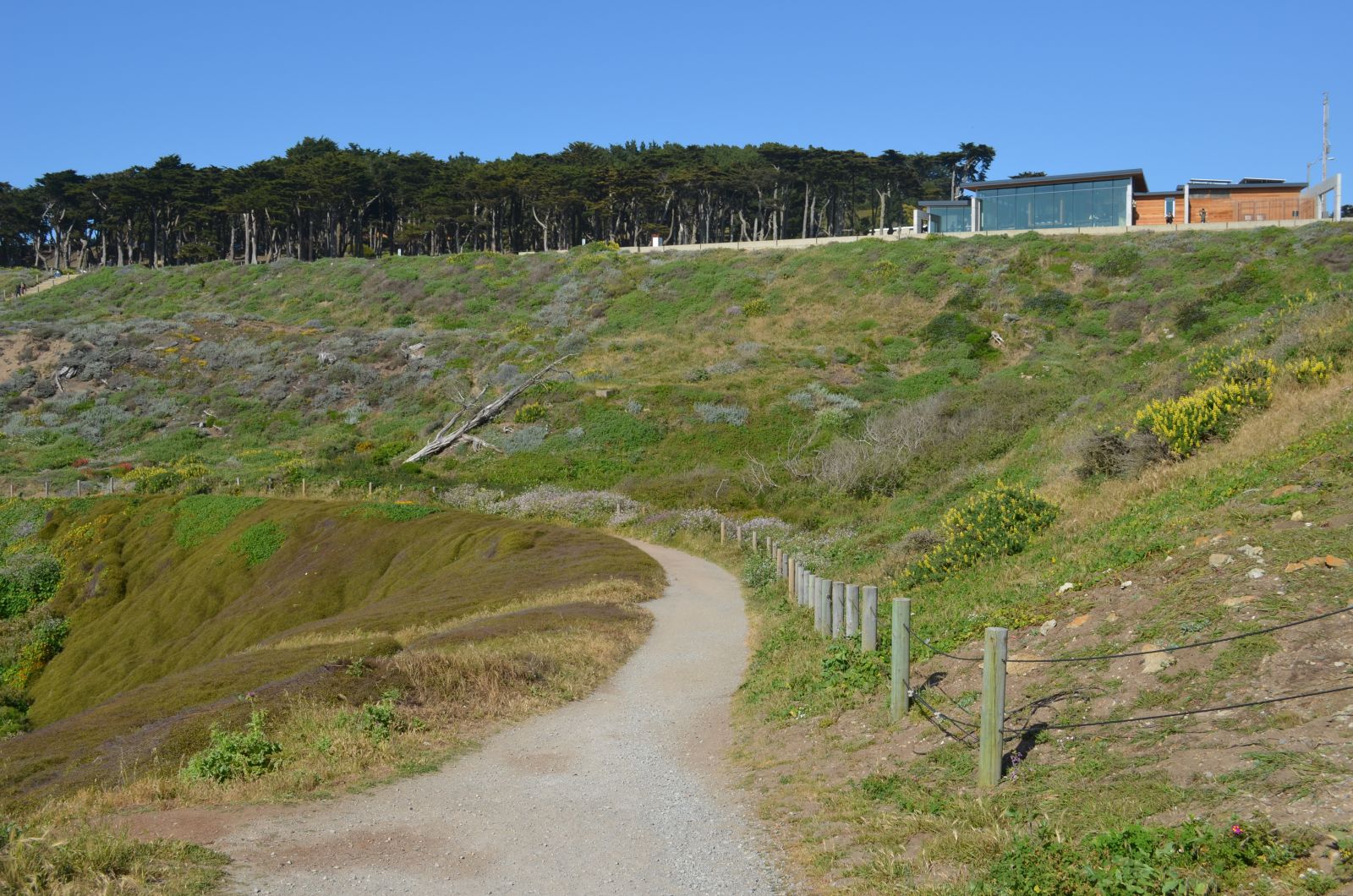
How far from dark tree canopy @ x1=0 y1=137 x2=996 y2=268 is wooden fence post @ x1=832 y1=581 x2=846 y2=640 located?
8936cm

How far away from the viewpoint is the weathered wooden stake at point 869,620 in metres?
12.9

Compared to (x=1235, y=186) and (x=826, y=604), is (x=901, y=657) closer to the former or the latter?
(x=826, y=604)

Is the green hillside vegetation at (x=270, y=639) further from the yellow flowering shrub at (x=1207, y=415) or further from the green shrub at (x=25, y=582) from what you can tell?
the yellow flowering shrub at (x=1207, y=415)

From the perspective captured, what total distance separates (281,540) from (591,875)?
32.2 metres

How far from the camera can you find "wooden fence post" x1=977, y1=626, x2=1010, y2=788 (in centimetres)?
848

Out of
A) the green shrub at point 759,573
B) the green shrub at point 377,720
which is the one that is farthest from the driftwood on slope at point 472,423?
the green shrub at point 377,720

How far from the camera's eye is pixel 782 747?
38.0 feet

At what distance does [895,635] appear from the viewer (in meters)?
10.9

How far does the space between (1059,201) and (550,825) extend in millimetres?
77042

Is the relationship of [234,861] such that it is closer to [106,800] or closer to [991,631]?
→ [106,800]

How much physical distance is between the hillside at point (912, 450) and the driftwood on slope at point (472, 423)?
2.77ft

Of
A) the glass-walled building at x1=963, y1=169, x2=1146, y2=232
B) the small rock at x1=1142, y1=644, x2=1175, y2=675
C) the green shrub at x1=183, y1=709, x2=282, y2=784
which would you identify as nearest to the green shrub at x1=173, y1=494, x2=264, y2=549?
the green shrub at x1=183, y1=709, x2=282, y2=784

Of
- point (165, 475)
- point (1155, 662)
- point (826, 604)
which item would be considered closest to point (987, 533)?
point (826, 604)

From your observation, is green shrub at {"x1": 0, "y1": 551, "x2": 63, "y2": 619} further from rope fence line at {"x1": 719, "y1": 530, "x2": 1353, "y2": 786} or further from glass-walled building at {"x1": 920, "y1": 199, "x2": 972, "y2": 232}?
glass-walled building at {"x1": 920, "y1": 199, "x2": 972, "y2": 232}
